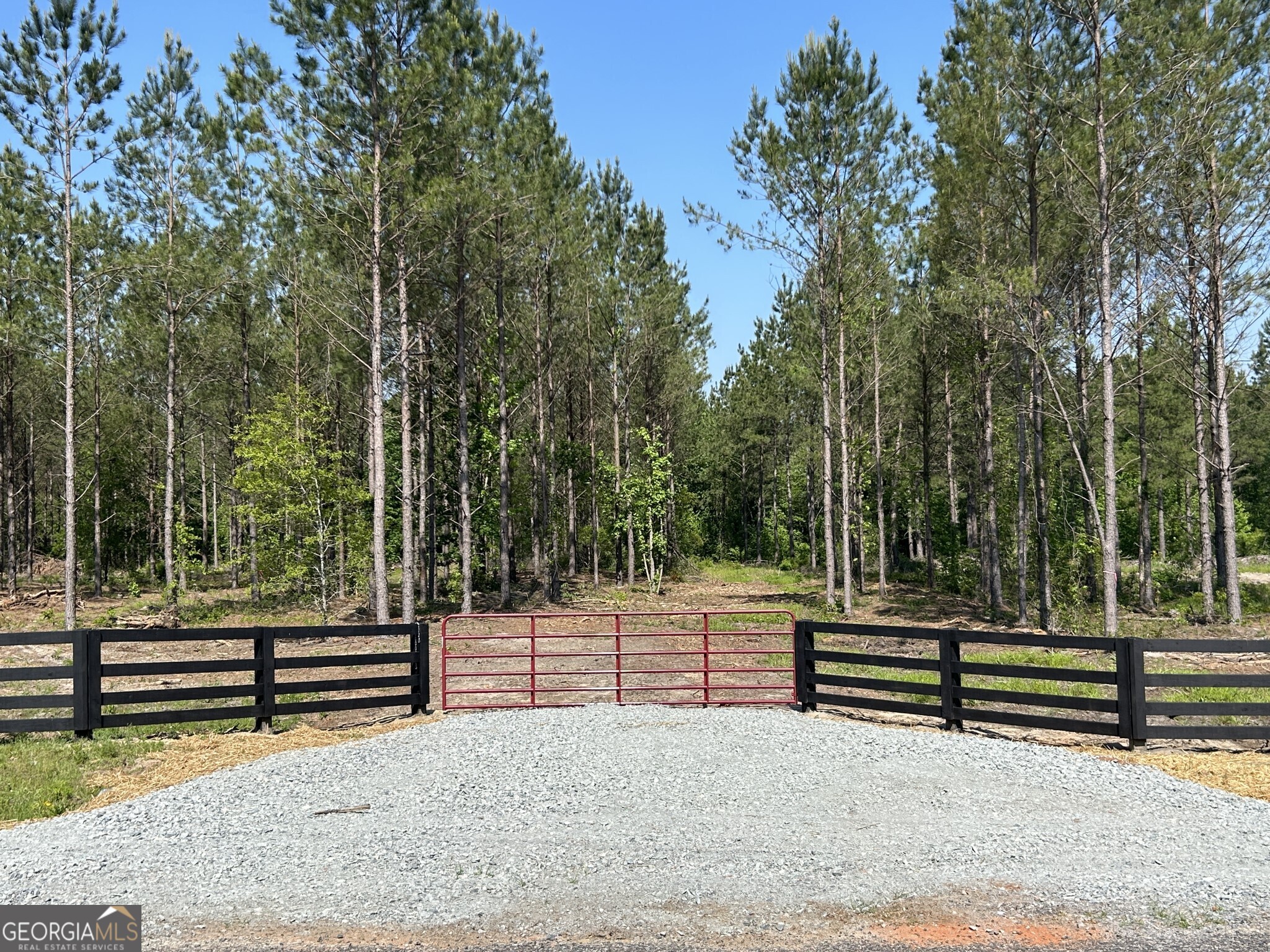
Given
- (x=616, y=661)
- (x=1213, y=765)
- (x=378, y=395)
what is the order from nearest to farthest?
(x=1213, y=765) < (x=616, y=661) < (x=378, y=395)

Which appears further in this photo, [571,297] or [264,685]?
[571,297]

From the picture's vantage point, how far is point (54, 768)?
8461 millimetres

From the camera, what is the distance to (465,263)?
76.2 feet

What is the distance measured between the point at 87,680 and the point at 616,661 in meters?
7.59

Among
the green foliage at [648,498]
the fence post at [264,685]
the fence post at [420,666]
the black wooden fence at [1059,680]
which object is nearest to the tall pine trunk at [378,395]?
the fence post at [420,666]

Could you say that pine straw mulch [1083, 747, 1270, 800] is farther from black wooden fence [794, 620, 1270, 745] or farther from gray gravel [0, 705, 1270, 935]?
gray gravel [0, 705, 1270, 935]

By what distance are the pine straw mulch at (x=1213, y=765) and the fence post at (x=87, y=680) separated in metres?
11.9

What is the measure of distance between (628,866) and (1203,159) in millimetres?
22733

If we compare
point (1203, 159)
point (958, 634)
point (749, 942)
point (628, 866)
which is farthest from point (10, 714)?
point (1203, 159)

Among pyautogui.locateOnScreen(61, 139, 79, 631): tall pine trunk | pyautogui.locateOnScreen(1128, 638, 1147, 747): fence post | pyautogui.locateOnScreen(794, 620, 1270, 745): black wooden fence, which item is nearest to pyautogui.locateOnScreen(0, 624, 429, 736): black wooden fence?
pyautogui.locateOnScreen(794, 620, 1270, 745): black wooden fence

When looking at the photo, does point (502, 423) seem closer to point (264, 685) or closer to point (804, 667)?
point (264, 685)

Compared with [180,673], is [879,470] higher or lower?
higher

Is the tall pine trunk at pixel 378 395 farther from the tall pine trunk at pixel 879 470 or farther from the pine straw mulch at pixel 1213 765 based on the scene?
the tall pine trunk at pixel 879 470

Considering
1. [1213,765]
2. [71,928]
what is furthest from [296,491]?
[1213,765]
